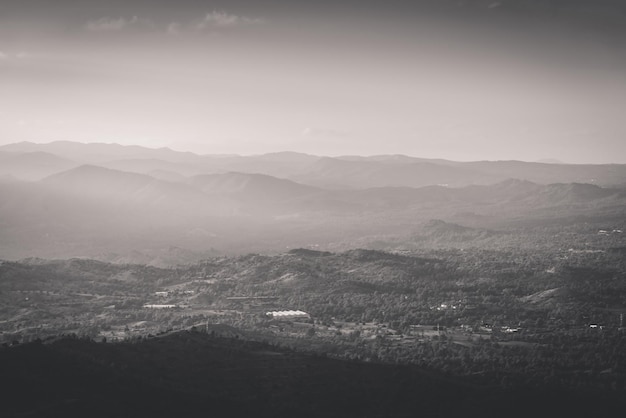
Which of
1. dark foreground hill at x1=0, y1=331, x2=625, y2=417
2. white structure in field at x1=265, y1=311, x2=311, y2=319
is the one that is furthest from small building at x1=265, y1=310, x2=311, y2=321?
dark foreground hill at x1=0, y1=331, x2=625, y2=417

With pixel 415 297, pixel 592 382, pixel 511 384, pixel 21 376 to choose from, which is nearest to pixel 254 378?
pixel 21 376

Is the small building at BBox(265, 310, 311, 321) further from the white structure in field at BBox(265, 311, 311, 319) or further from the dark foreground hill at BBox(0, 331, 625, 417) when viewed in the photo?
the dark foreground hill at BBox(0, 331, 625, 417)

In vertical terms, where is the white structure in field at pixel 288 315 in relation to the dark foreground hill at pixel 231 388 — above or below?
below

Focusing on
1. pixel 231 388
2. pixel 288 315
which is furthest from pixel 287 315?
pixel 231 388

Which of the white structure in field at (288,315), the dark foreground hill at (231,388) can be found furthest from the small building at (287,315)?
the dark foreground hill at (231,388)

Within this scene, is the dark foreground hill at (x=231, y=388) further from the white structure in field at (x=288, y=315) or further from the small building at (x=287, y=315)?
the white structure in field at (x=288, y=315)

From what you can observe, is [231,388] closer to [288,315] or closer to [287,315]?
[287,315]

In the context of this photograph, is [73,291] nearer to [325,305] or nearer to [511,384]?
[325,305]
